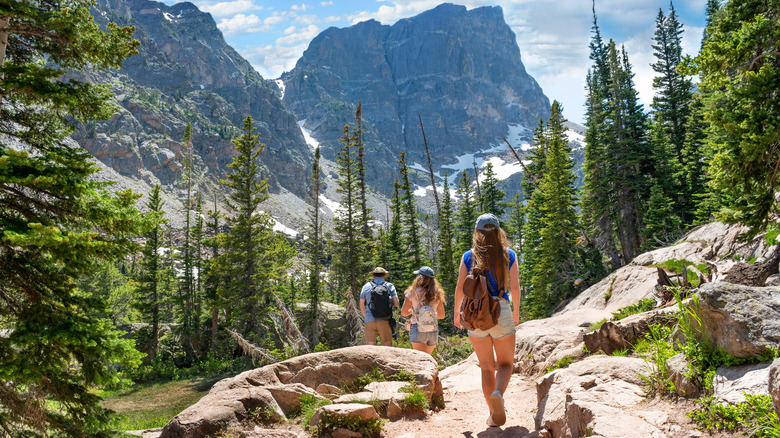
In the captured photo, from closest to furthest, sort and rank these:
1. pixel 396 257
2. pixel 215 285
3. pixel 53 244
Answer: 1. pixel 53 244
2. pixel 215 285
3. pixel 396 257

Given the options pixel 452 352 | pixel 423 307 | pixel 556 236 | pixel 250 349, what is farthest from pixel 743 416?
pixel 556 236

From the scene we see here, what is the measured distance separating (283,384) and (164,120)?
160899 millimetres

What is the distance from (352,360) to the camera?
19.7 feet

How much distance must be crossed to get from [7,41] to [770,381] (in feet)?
29.3

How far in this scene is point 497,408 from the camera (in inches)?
170

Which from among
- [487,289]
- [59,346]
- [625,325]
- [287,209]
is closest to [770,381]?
[487,289]

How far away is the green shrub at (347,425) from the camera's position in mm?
4625

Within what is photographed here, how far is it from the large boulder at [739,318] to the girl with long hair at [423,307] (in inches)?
150

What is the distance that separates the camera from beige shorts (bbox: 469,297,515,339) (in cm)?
430

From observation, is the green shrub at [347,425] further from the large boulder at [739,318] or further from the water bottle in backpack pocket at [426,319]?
the large boulder at [739,318]

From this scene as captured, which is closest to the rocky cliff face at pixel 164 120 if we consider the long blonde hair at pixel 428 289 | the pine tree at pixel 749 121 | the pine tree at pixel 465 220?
the pine tree at pixel 465 220

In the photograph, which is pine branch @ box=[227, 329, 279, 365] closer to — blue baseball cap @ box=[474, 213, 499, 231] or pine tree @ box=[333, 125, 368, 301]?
pine tree @ box=[333, 125, 368, 301]

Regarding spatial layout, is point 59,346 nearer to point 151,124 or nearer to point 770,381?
point 770,381

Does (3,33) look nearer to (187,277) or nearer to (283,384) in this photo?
(283,384)
